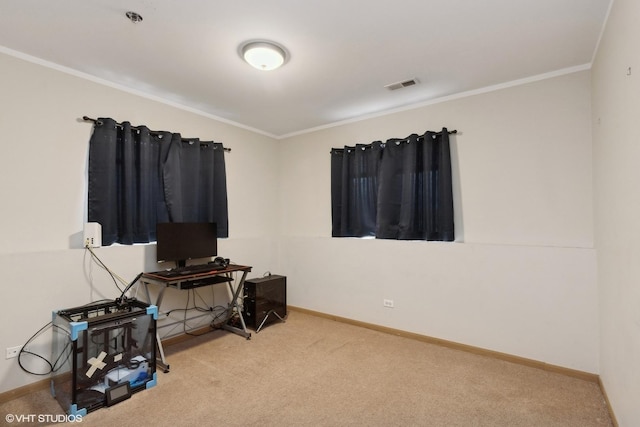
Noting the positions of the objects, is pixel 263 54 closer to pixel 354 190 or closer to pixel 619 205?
pixel 354 190

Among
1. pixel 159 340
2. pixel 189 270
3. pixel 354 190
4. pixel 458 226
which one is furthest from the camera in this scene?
pixel 354 190

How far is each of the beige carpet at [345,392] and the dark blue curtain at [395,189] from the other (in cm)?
130

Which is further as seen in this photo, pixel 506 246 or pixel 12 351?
pixel 506 246

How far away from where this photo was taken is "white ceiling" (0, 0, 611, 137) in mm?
1946

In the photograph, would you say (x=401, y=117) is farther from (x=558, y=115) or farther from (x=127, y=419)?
(x=127, y=419)

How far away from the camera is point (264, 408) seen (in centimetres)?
217

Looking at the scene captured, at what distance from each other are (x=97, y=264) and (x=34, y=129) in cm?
121

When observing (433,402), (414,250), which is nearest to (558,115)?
(414,250)

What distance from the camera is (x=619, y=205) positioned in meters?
1.83

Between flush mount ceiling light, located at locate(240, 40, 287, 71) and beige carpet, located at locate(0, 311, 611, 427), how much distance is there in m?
2.56

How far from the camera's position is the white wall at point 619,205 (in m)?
1.55

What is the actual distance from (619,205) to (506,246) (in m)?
1.15

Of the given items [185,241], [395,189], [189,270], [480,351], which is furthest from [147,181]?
[480,351]

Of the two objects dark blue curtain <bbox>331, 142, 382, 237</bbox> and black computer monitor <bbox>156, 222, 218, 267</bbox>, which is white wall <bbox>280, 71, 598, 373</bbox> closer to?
dark blue curtain <bbox>331, 142, 382, 237</bbox>
